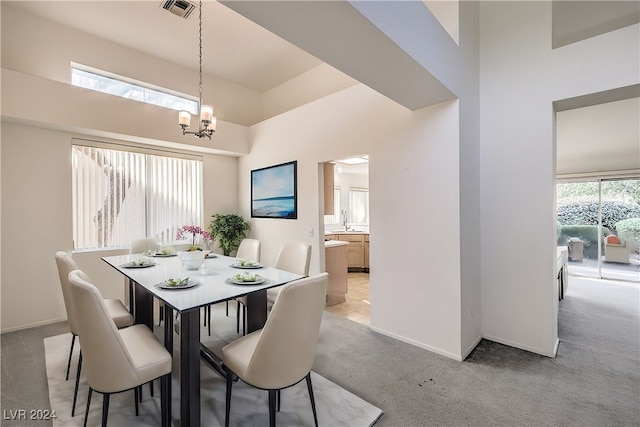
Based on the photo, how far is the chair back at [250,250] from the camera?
3.48 metres

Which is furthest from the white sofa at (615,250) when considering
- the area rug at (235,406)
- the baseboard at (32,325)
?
the baseboard at (32,325)

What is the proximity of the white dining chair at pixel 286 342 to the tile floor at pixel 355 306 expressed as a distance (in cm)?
199

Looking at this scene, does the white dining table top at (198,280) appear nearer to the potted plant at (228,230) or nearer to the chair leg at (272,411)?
A: the chair leg at (272,411)

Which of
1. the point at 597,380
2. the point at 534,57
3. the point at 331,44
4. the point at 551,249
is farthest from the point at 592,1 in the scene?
the point at 597,380

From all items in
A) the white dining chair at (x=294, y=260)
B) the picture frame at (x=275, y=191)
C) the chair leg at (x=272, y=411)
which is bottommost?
the chair leg at (x=272, y=411)

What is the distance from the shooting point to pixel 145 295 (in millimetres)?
2436

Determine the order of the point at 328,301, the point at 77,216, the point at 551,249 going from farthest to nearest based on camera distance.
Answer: the point at 328,301, the point at 77,216, the point at 551,249

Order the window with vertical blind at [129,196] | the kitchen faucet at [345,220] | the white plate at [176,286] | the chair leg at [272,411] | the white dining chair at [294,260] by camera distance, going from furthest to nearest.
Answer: the kitchen faucet at [345,220] < the window with vertical blind at [129,196] < the white dining chair at [294,260] < the white plate at [176,286] < the chair leg at [272,411]

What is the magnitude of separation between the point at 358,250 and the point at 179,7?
502 centimetres

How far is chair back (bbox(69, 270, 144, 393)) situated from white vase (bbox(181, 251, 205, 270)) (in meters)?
1.03

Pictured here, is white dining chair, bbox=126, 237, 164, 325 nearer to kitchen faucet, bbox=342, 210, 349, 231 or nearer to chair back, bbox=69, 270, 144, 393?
chair back, bbox=69, 270, 144, 393

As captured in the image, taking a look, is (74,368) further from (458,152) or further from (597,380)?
(597,380)

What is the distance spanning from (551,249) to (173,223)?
488cm

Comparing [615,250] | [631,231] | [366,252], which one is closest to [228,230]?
[366,252]
